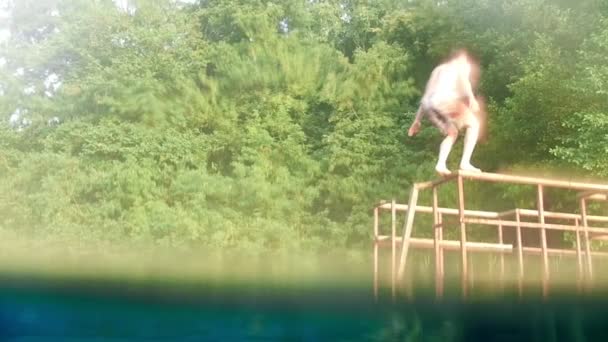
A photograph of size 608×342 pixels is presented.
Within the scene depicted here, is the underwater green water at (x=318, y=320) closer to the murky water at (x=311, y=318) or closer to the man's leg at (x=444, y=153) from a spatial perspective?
the murky water at (x=311, y=318)

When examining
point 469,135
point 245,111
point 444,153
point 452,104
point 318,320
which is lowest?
point 318,320

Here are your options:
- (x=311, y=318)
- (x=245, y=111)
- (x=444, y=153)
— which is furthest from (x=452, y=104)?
(x=245, y=111)

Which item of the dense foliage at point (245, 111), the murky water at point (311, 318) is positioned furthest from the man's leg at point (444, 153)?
the dense foliage at point (245, 111)

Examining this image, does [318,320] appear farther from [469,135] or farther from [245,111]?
[245,111]

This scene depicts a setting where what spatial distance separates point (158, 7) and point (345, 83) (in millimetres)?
6563

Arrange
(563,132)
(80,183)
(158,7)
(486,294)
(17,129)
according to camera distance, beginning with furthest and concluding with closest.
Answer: (158,7) < (17,129) < (80,183) < (563,132) < (486,294)

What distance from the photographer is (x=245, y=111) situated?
20.4 meters

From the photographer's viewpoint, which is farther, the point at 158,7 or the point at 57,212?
the point at 158,7

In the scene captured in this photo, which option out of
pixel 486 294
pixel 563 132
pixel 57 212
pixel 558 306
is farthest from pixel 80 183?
pixel 558 306

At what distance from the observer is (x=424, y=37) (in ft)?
66.1

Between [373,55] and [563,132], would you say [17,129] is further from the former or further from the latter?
[563,132]

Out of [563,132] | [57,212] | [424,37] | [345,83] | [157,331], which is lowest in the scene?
[157,331]

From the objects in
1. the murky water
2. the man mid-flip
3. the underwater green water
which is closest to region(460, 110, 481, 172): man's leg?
→ the man mid-flip

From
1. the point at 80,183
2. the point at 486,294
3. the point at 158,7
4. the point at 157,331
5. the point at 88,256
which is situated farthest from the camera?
the point at 158,7
